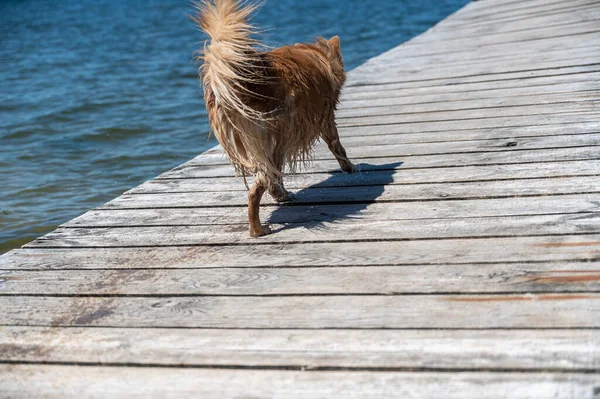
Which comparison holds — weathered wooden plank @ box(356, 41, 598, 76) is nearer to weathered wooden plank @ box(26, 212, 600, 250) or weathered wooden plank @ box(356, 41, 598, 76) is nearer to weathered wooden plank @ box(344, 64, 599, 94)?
weathered wooden plank @ box(344, 64, 599, 94)

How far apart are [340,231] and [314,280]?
1.61 ft

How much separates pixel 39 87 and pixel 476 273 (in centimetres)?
903

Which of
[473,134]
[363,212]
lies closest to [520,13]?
[473,134]

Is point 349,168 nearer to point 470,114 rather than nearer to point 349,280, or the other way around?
point 470,114

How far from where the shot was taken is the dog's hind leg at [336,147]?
371cm

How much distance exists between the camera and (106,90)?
1010 cm

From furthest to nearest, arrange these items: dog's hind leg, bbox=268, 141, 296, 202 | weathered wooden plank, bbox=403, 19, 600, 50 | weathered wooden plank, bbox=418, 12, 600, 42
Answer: weathered wooden plank, bbox=418, 12, 600, 42, weathered wooden plank, bbox=403, 19, 600, 50, dog's hind leg, bbox=268, 141, 296, 202

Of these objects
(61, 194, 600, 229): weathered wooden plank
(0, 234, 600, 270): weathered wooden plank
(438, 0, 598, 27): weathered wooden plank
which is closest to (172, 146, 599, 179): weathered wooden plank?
(61, 194, 600, 229): weathered wooden plank

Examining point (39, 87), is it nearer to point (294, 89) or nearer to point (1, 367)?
point (294, 89)

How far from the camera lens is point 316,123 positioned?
339 cm

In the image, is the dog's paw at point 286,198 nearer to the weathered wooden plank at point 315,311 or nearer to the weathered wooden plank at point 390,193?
the weathered wooden plank at point 390,193

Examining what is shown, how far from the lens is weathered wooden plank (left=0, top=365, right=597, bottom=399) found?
1.86 meters

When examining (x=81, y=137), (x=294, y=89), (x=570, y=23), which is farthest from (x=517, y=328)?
(x=81, y=137)

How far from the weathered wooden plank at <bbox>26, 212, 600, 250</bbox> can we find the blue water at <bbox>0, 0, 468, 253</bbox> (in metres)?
0.80
